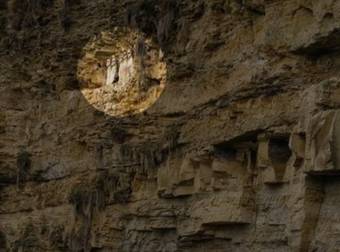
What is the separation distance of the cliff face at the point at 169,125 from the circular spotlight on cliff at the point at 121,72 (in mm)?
35

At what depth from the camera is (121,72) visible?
17.0 meters

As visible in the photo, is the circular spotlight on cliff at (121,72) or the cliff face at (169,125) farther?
the circular spotlight on cliff at (121,72)

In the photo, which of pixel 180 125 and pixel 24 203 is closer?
pixel 180 125

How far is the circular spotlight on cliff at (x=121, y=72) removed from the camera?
15.8 metres

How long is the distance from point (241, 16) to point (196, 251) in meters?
3.53

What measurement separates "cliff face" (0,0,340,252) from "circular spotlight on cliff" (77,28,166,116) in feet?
0.12

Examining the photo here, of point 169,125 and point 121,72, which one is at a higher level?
point 121,72

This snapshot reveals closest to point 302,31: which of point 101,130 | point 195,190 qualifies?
point 195,190

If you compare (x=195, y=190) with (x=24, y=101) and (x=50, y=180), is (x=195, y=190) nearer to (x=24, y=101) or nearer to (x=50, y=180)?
(x=50, y=180)

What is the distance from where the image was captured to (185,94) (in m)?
14.4

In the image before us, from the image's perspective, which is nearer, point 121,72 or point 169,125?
point 169,125

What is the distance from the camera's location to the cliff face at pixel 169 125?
37.7ft

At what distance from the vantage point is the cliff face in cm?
1148

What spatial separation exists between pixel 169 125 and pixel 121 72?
266 centimetres
